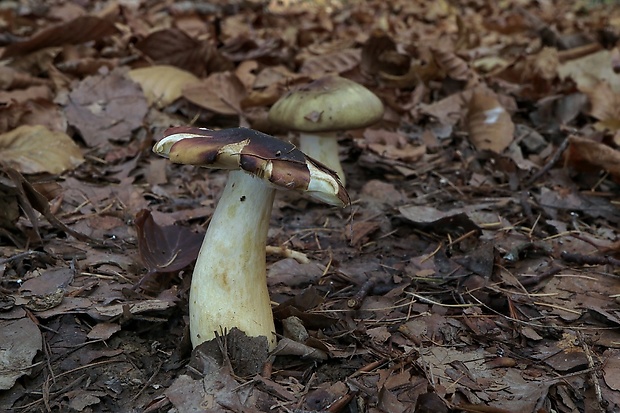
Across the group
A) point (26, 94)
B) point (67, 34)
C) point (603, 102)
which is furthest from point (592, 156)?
point (67, 34)

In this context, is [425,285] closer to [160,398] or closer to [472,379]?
[472,379]

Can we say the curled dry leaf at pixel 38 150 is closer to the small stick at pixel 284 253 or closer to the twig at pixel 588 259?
the small stick at pixel 284 253

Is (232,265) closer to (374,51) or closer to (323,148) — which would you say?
(323,148)

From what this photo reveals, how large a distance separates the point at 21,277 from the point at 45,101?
175cm

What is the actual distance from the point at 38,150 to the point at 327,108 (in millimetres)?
1601

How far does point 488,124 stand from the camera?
158 inches

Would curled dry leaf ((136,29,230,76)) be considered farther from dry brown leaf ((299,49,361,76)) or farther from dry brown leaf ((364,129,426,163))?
dry brown leaf ((364,129,426,163))

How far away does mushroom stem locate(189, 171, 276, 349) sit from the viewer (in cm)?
205

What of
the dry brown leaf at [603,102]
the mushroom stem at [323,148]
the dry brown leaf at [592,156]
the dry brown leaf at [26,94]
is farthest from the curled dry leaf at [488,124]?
the dry brown leaf at [26,94]

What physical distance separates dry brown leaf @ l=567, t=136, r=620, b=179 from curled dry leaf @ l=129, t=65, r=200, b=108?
8.35ft

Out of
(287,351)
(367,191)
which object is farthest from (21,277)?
(367,191)

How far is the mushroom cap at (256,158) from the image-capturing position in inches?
69.7

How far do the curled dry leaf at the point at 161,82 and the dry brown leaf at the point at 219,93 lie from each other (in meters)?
0.13

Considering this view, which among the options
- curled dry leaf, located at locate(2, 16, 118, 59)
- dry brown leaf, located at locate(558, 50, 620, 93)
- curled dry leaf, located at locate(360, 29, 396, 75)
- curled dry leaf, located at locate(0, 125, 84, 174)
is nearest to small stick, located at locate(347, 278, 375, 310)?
curled dry leaf, located at locate(0, 125, 84, 174)
